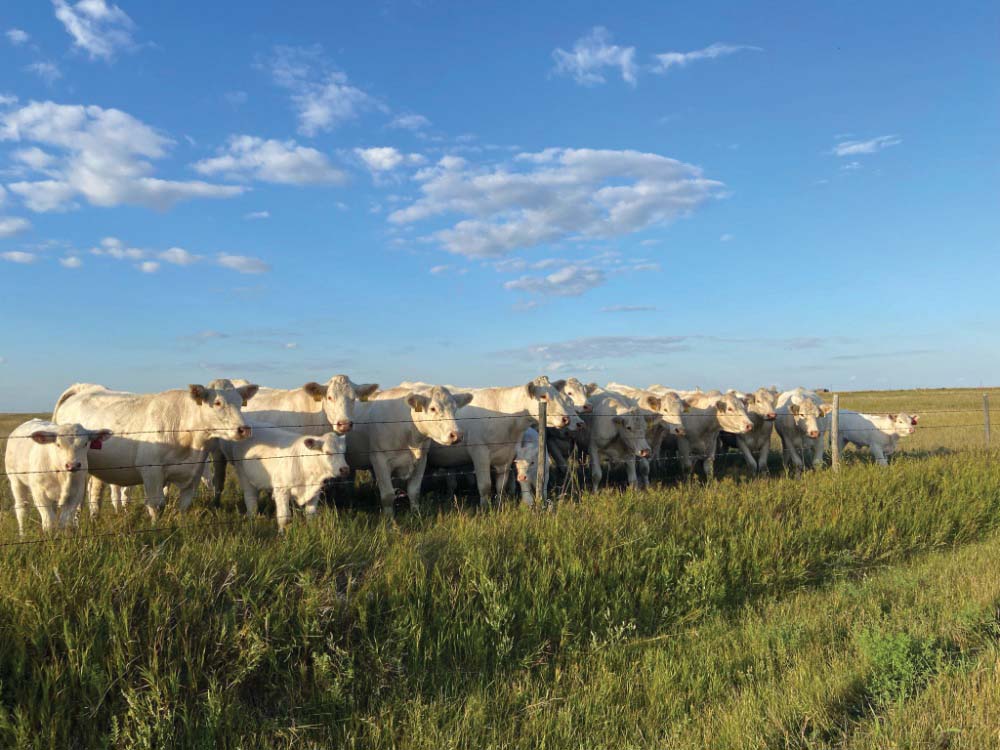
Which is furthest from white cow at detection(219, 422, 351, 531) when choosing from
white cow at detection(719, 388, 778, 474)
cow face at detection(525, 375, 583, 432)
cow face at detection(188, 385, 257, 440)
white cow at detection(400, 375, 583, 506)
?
white cow at detection(719, 388, 778, 474)

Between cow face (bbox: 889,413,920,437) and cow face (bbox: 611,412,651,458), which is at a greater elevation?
cow face (bbox: 611,412,651,458)

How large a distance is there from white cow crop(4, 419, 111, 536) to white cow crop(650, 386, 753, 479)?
11.2 meters

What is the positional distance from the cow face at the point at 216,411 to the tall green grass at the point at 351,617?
226 cm

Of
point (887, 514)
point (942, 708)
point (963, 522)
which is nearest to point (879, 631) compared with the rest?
point (942, 708)

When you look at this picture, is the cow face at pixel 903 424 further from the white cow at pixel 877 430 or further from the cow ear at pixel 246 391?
the cow ear at pixel 246 391

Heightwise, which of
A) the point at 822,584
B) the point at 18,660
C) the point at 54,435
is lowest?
the point at 822,584

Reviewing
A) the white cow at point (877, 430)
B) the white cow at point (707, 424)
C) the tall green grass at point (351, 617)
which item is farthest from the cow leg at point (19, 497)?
the white cow at point (877, 430)

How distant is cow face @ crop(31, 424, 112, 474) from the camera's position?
793cm

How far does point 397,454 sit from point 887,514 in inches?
281

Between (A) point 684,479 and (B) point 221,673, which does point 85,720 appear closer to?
(B) point 221,673

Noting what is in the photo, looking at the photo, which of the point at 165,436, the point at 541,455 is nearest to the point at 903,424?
the point at 541,455

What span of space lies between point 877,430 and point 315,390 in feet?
44.7

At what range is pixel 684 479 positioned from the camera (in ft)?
48.8

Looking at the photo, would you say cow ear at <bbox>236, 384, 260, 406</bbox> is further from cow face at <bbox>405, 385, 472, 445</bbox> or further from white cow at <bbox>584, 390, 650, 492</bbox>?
white cow at <bbox>584, 390, 650, 492</bbox>
